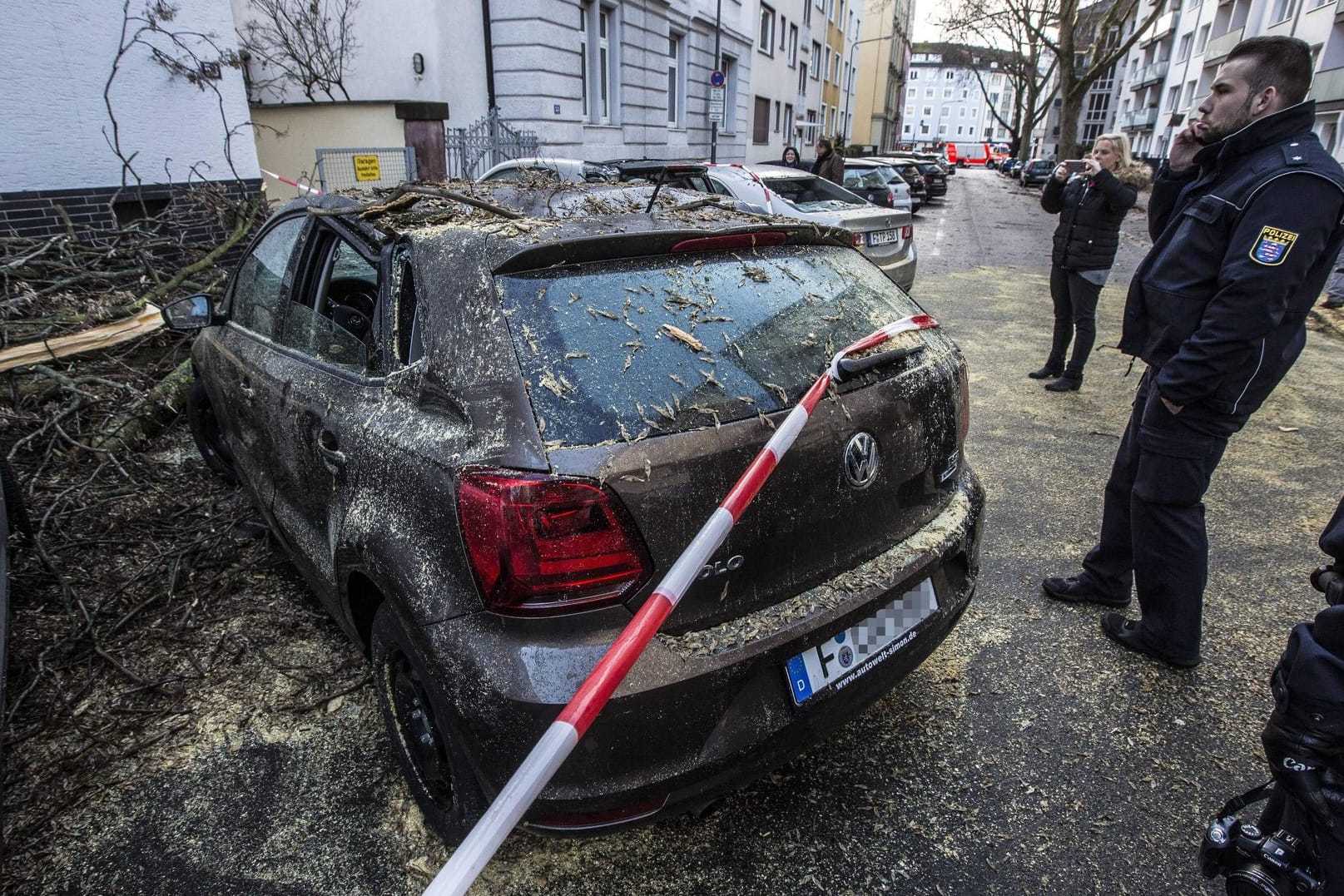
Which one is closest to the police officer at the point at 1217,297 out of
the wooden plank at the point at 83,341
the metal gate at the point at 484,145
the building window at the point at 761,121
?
the wooden plank at the point at 83,341

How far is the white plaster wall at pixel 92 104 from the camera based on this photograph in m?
6.65

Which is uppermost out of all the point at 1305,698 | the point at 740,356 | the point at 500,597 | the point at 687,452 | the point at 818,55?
the point at 818,55

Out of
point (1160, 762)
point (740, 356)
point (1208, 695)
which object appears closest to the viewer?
point (740, 356)

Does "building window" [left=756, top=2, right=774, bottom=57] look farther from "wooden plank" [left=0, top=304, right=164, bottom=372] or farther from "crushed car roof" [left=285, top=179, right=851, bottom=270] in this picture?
Answer: "crushed car roof" [left=285, top=179, right=851, bottom=270]

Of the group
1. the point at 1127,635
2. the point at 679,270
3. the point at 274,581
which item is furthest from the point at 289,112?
the point at 1127,635

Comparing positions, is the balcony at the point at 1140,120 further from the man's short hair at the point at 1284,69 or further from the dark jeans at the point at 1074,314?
the man's short hair at the point at 1284,69

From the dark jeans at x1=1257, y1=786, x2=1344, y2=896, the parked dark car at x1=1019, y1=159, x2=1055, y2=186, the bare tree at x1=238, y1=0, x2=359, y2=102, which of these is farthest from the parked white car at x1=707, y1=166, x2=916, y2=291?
the parked dark car at x1=1019, y1=159, x2=1055, y2=186

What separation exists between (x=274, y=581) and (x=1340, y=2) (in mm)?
36394

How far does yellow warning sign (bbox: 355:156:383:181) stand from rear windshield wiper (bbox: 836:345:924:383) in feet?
35.1

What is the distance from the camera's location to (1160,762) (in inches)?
91.4

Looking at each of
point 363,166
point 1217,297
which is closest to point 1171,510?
point 1217,297

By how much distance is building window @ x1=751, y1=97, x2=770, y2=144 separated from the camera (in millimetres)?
28578

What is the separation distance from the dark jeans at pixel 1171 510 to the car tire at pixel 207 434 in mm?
4185

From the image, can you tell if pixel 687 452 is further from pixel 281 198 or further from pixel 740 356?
pixel 281 198
